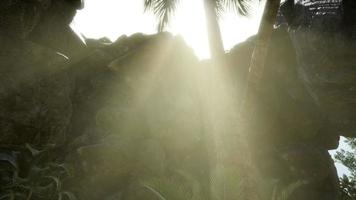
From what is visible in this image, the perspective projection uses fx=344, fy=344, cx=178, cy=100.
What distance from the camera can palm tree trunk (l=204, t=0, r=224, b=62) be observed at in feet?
31.6

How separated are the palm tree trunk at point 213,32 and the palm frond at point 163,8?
5.25ft

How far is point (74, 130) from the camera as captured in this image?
50.0 feet

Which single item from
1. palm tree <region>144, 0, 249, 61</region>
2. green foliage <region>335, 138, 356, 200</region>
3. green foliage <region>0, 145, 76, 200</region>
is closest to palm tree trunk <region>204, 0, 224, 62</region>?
palm tree <region>144, 0, 249, 61</region>

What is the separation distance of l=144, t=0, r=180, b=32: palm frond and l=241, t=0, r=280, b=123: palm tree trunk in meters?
3.77

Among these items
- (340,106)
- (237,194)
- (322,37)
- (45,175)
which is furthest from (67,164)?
(340,106)

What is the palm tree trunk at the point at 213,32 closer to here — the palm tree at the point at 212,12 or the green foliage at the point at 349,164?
the palm tree at the point at 212,12

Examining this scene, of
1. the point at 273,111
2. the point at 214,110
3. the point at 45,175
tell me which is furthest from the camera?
the point at 273,111

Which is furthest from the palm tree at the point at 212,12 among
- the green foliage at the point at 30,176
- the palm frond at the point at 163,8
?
the green foliage at the point at 30,176

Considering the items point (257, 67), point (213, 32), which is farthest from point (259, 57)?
point (213, 32)

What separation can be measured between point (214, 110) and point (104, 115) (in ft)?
23.8

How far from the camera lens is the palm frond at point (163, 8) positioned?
11539mm

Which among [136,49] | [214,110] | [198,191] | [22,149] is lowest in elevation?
[198,191]

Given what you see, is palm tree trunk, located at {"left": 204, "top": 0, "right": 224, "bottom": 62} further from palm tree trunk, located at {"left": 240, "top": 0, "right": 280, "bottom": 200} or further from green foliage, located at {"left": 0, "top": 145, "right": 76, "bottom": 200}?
green foliage, located at {"left": 0, "top": 145, "right": 76, "bottom": 200}

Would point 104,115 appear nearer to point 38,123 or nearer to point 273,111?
point 38,123
